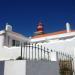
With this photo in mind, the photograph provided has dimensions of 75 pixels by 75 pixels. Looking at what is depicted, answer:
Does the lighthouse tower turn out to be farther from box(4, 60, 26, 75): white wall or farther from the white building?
box(4, 60, 26, 75): white wall

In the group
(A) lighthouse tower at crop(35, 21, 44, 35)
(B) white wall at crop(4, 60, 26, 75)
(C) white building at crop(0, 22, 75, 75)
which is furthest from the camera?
(A) lighthouse tower at crop(35, 21, 44, 35)

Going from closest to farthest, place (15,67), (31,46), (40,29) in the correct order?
(15,67), (31,46), (40,29)

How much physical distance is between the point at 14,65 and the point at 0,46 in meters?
16.3

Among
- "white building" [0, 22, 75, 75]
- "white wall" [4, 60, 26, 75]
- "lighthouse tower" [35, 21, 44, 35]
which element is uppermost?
"lighthouse tower" [35, 21, 44, 35]

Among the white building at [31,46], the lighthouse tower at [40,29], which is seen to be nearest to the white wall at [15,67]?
the white building at [31,46]

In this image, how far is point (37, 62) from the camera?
33.0 feet

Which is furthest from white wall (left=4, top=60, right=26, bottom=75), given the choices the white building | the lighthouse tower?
the lighthouse tower

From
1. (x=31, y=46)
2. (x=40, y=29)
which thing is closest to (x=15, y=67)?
(x=31, y=46)

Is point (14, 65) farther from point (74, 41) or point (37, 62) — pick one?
point (74, 41)

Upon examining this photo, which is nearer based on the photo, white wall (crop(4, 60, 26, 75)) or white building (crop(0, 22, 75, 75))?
white wall (crop(4, 60, 26, 75))

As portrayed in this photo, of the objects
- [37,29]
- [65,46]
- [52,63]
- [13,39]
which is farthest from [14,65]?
[37,29]

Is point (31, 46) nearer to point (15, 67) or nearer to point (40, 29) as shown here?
point (15, 67)

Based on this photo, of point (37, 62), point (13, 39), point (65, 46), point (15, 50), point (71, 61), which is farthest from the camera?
point (13, 39)

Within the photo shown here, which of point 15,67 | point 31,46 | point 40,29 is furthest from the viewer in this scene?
point 40,29
